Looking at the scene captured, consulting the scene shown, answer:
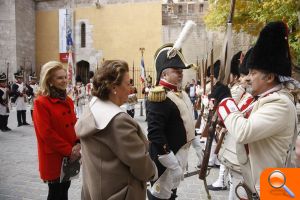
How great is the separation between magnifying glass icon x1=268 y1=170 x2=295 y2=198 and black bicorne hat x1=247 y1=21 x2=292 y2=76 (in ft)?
3.22

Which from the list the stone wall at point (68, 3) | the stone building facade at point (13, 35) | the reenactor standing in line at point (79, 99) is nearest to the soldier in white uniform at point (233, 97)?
the reenactor standing in line at point (79, 99)

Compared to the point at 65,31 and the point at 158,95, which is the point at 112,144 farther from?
the point at 65,31

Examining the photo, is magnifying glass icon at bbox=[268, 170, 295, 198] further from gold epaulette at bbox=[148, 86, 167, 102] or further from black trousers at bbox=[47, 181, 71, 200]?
black trousers at bbox=[47, 181, 71, 200]

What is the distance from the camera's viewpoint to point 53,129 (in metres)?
3.32

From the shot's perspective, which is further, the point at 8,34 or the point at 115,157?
the point at 8,34

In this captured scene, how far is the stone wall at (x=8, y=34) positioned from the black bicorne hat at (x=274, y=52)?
30.3m

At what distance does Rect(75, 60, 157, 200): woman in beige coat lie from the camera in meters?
2.07

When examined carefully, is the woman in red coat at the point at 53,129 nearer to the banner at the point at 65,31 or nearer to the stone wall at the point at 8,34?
the stone wall at the point at 8,34

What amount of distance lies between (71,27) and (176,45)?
3000 centimetres

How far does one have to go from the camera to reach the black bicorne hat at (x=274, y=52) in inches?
86.7

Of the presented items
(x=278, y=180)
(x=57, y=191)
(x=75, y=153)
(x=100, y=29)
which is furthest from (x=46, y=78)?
(x=100, y=29)

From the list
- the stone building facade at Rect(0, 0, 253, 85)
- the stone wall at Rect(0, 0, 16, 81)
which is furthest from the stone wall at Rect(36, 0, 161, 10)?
the stone wall at Rect(0, 0, 16, 81)

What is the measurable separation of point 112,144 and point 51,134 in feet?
4.47

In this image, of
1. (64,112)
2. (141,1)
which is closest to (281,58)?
(64,112)
